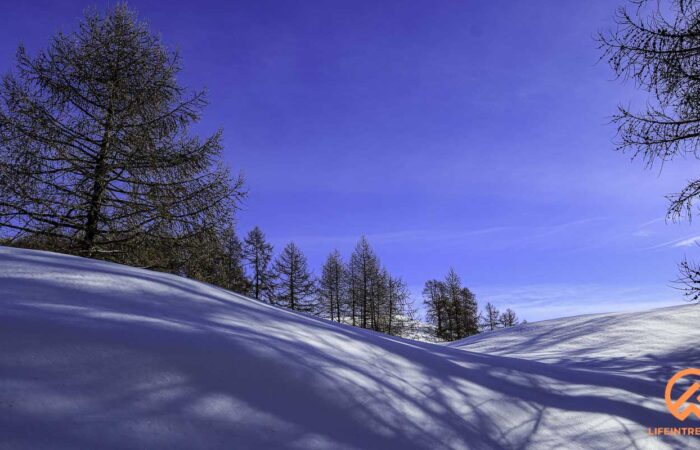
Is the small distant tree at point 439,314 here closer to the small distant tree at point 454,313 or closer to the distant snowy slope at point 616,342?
the small distant tree at point 454,313

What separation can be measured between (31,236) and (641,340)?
40.1 feet

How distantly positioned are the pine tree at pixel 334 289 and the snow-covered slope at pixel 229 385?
97.7 ft

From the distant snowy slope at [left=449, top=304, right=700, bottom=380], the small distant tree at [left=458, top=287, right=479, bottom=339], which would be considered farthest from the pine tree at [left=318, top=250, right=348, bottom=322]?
the distant snowy slope at [left=449, top=304, right=700, bottom=380]

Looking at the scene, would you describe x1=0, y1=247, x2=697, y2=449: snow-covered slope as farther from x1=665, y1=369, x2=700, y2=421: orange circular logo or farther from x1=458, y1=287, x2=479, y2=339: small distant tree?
x1=458, y1=287, x2=479, y2=339: small distant tree

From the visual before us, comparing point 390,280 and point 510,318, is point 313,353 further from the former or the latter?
point 510,318

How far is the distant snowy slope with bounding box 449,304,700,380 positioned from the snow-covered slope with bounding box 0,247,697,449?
6.00 feet

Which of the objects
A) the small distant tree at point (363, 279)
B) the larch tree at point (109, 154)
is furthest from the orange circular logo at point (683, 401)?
the small distant tree at point (363, 279)

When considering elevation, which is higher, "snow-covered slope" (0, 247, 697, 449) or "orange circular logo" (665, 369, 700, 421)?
"snow-covered slope" (0, 247, 697, 449)

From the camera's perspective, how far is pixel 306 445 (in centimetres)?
207

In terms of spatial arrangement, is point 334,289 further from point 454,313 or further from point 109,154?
point 109,154

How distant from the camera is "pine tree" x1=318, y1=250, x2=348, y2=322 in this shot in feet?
111

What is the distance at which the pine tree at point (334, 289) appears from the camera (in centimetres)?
3394

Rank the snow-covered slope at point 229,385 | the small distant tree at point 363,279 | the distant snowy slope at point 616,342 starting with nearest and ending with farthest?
the snow-covered slope at point 229,385 < the distant snowy slope at point 616,342 < the small distant tree at point 363,279

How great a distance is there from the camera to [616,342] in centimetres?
770
